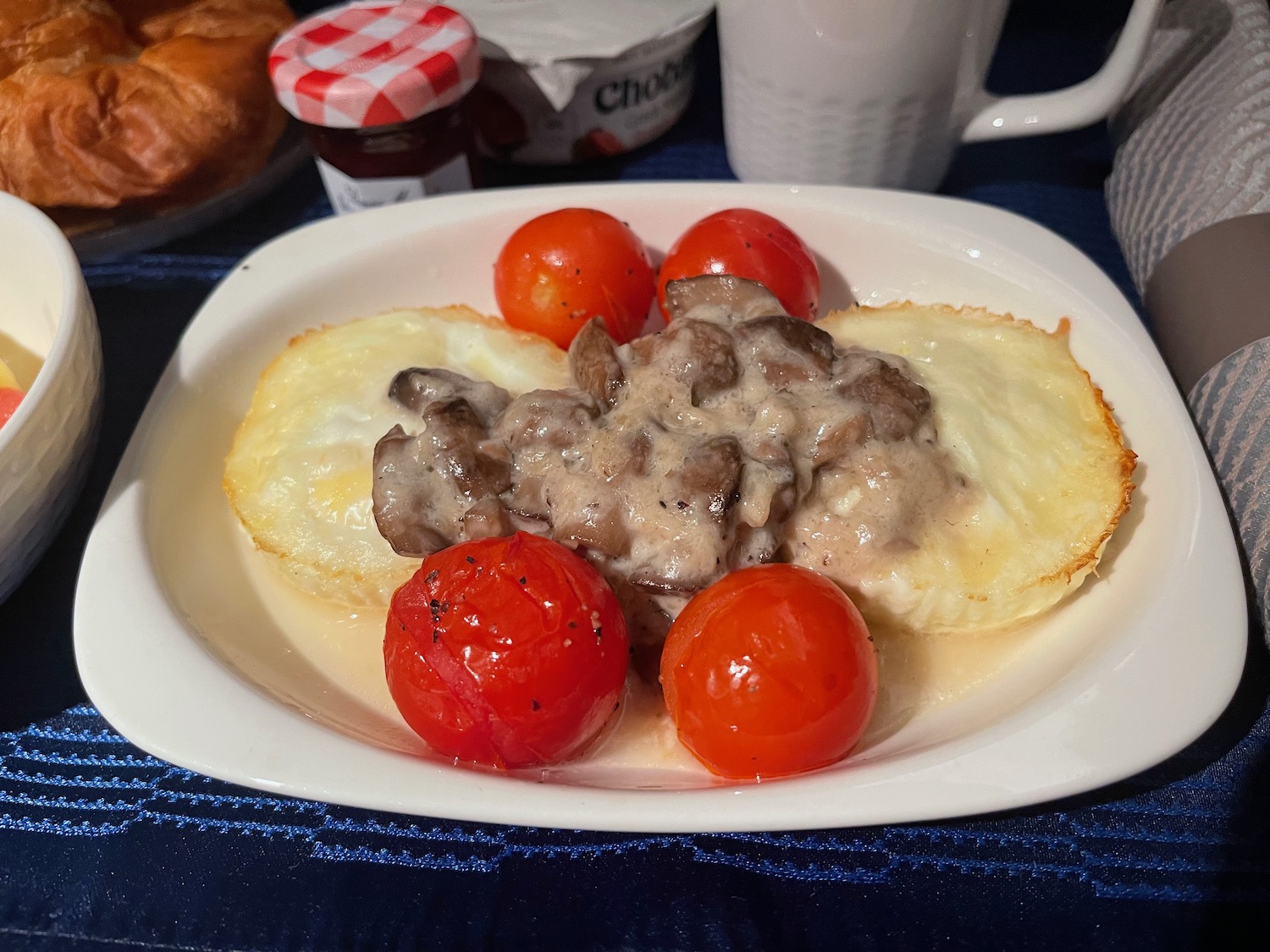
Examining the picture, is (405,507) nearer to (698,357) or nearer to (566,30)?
(698,357)

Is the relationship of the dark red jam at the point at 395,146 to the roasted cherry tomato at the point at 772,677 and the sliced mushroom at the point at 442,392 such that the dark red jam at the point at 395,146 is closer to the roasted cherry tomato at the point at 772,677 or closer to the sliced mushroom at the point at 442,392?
the sliced mushroom at the point at 442,392

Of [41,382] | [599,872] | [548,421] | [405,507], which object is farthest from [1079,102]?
[41,382]

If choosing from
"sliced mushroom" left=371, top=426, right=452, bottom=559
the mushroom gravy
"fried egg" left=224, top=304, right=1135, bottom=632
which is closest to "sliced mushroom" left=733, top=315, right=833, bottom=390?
the mushroom gravy

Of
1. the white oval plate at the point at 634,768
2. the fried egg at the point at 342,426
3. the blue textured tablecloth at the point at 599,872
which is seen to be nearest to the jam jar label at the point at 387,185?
the white oval plate at the point at 634,768

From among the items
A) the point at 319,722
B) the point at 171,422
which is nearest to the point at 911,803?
the point at 319,722

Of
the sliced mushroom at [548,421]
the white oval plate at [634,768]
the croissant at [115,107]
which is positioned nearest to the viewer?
the white oval plate at [634,768]

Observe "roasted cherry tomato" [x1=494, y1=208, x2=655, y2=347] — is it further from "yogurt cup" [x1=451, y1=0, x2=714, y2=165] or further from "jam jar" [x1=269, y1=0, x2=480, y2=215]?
"yogurt cup" [x1=451, y1=0, x2=714, y2=165]
